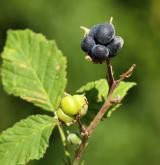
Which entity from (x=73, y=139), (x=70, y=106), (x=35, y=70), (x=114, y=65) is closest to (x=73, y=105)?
(x=70, y=106)

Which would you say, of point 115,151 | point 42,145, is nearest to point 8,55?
point 42,145

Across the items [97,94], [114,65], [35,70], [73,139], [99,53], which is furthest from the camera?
[114,65]

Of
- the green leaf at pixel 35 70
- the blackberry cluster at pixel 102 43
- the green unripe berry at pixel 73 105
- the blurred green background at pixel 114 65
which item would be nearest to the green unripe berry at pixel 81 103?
the green unripe berry at pixel 73 105

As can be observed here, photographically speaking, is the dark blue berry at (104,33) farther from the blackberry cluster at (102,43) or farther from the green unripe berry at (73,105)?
the green unripe berry at (73,105)

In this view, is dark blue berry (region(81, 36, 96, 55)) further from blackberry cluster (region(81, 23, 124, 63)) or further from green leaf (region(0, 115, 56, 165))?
green leaf (region(0, 115, 56, 165))

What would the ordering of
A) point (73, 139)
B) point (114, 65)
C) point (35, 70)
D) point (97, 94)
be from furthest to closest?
point (114, 65) < point (35, 70) < point (97, 94) < point (73, 139)

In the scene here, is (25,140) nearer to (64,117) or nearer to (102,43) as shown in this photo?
(64,117)
